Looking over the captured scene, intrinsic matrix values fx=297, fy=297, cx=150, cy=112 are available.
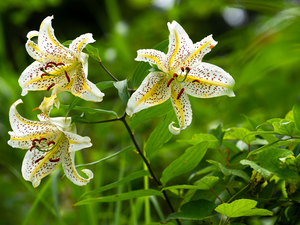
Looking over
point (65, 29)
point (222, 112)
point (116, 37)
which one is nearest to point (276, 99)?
point (222, 112)

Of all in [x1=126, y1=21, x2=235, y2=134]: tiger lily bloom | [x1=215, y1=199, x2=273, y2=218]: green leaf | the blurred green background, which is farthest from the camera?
[x1=126, y1=21, x2=235, y2=134]: tiger lily bloom

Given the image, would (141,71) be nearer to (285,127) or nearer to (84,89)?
(84,89)

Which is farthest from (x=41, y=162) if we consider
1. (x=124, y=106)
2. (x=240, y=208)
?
(x=124, y=106)

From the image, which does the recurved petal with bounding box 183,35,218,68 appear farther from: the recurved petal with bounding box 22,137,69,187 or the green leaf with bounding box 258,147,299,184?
the recurved petal with bounding box 22,137,69,187

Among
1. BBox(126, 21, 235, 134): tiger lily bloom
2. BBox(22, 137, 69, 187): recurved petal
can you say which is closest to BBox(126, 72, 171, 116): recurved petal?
BBox(126, 21, 235, 134): tiger lily bloom

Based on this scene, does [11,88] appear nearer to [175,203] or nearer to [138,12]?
[175,203]

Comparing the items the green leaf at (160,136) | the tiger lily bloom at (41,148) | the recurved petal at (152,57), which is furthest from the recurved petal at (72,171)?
the recurved petal at (152,57)
